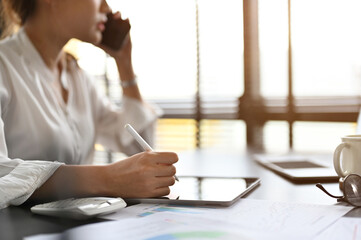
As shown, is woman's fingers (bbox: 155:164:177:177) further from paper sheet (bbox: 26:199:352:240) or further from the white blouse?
the white blouse

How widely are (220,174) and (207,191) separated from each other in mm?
266

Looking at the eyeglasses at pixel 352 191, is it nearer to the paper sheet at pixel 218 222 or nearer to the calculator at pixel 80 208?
the paper sheet at pixel 218 222

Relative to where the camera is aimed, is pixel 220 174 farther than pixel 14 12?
No

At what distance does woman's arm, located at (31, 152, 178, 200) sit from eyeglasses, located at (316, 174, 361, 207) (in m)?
0.29

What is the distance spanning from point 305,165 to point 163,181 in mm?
525

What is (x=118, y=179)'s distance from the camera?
74 cm

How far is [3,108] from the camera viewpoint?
113 centimetres

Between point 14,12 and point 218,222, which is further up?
point 14,12

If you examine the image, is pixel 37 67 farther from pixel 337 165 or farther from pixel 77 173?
pixel 337 165

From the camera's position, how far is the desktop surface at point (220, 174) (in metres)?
0.58

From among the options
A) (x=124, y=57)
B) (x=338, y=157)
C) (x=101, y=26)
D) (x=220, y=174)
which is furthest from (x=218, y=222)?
(x=124, y=57)

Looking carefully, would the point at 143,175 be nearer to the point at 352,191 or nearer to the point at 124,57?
the point at 352,191

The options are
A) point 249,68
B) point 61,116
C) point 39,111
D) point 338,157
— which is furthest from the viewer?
point 249,68

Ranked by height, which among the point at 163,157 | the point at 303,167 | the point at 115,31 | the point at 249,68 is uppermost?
the point at 115,31
